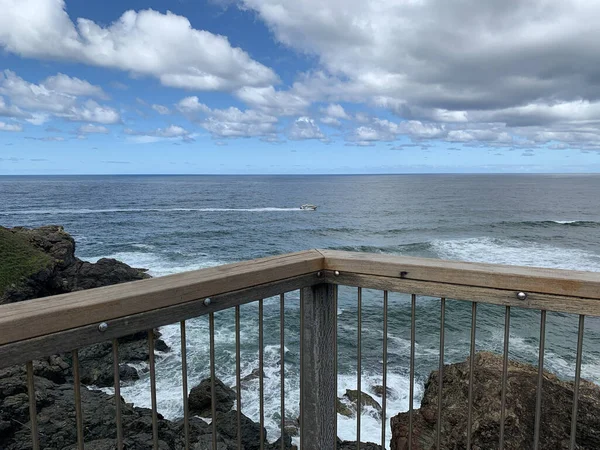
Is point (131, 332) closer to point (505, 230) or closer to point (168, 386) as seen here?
point (168, 386)

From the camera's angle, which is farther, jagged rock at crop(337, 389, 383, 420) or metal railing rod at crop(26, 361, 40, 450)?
jagged rock at crop(337, 389, 383, 420)

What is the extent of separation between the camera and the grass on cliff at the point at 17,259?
689 inches

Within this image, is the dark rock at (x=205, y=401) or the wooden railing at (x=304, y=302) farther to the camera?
the dark rock at (x=205, y=401)

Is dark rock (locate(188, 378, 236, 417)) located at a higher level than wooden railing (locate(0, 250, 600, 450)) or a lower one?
lower

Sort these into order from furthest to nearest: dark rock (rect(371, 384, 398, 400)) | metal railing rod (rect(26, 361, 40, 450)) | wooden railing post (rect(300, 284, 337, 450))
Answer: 1. dark rock (rect(371, 384, 398, 400))
2. wooden railing post (rect(300, 284, 337, 450))
3. metal railing rod (rect(26, 361, 40, 450))

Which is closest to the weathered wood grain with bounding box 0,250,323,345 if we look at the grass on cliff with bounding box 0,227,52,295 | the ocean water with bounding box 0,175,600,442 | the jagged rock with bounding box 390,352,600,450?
the jagged rock with bounding box 390,352,600,450

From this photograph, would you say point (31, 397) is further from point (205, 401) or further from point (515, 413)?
point (205, 401)

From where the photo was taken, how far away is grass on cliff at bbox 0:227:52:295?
1749 cm

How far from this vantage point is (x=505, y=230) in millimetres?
41562

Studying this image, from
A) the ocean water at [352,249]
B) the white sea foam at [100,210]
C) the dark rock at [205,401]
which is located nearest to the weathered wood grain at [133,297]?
the dark rock at [205,401]

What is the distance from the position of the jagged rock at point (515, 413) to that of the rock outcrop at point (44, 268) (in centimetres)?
1606

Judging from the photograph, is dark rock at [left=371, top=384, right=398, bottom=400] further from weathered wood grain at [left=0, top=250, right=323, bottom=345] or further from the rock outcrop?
the rock outcrop

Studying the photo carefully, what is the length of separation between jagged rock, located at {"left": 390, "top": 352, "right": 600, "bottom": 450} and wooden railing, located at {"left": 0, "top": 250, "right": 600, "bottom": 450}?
2729 millimetres

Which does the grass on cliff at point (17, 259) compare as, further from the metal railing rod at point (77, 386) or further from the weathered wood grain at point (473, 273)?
the weathered wood grain at point (473, 273)
